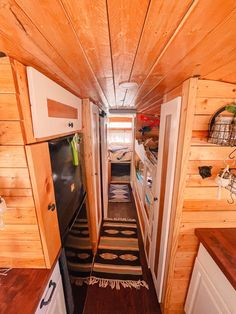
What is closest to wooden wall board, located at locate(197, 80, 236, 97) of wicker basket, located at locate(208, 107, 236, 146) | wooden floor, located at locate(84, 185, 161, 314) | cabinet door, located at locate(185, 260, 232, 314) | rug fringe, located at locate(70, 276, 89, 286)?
wicker basket, located at locate(208, 107, 236, 146)

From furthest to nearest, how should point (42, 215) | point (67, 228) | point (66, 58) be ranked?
1. point (67, 228)
2. point (42, 215)
3. point (66, 58)

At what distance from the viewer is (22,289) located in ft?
2.47

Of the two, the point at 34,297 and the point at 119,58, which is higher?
the point at 119,58

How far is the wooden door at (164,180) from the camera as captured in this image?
1099mm

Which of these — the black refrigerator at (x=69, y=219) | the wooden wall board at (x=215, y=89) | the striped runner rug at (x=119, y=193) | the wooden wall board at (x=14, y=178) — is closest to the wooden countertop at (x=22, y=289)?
the black refrigerator at (x=69, y=219)

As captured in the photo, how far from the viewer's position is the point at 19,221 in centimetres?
79

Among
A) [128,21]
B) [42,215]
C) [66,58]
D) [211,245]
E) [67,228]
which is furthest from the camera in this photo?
[67,228]

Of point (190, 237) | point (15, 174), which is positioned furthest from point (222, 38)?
point (190, 237)

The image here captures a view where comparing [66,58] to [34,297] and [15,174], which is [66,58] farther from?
[34,297]

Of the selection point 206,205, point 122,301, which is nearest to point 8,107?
point 206,205

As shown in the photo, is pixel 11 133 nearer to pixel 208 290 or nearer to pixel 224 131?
pixel 224 131

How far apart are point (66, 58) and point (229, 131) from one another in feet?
3.25

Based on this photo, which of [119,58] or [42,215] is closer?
[119,58]

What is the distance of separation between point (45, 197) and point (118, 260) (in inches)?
66.6
